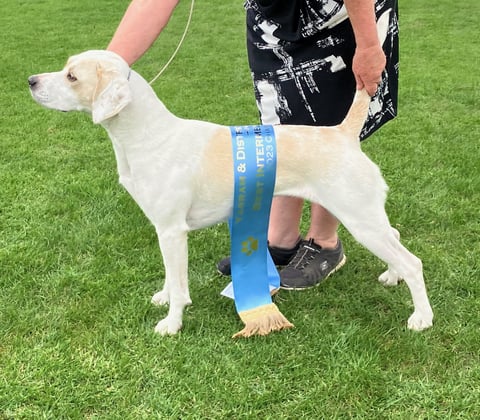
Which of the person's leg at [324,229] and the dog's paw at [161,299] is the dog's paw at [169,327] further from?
the person's leg at [324,229]

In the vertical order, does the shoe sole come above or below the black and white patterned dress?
below

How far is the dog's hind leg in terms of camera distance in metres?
3.22

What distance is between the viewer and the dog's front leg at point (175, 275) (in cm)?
328

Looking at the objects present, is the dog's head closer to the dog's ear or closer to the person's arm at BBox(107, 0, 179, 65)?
the dog's ear

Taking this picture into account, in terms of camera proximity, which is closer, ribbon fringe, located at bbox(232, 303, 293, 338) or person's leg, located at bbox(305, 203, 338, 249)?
ribbon fringe, located at bbox(232, 303, 293, 338)

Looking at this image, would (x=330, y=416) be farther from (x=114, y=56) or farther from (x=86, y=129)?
(x=86, y=129)

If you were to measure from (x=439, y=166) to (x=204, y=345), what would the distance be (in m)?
3.41

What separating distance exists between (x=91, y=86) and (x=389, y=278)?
230 centimetres

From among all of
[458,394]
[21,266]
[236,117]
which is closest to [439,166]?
[236,117]

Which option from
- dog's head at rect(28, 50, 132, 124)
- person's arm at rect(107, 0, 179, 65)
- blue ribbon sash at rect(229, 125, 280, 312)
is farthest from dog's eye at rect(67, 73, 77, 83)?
blue ribbon sash at rect(229, 125, 280, 312)

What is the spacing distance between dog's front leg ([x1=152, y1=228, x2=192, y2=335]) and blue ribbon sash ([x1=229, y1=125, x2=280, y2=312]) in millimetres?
339

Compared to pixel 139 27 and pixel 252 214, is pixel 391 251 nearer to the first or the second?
pixel 252 214

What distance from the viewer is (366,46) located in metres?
3.08

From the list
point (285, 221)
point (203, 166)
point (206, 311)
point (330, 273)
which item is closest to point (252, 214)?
point (203, 166)
